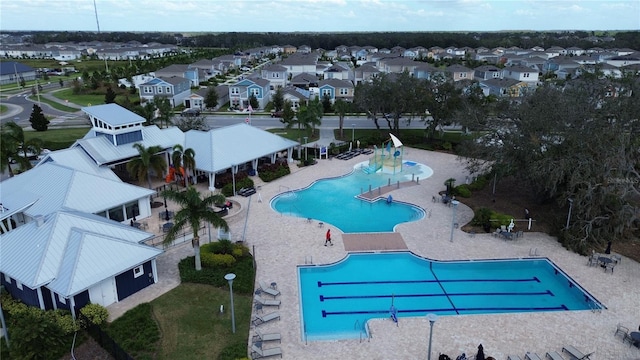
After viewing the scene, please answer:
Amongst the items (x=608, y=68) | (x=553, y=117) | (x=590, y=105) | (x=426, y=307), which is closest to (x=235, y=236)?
(x=426, y=307)

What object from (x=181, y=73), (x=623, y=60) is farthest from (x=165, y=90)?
(x=623, y=60)

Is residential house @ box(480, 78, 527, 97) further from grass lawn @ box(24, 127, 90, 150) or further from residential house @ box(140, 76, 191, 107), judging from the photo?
grass lawn @ box(24, 127, 90, 150)

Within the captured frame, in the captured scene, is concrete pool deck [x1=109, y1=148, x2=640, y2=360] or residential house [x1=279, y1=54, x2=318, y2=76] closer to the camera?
concrete pool deck [x1=109, y1=148, x2=640, y2=360]

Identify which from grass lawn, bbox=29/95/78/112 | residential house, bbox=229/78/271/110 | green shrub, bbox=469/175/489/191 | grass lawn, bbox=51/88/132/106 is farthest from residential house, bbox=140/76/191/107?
green shrub, bbox=469/175/489/191

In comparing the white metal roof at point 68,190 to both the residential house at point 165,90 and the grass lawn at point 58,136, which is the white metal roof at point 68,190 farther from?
the residential house at point 165,90

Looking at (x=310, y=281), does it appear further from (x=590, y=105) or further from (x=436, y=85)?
(x=436, y=85)

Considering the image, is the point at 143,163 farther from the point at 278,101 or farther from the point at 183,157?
the point at 278,101

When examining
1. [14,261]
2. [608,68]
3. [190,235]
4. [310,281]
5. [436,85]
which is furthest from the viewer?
[608,68]
